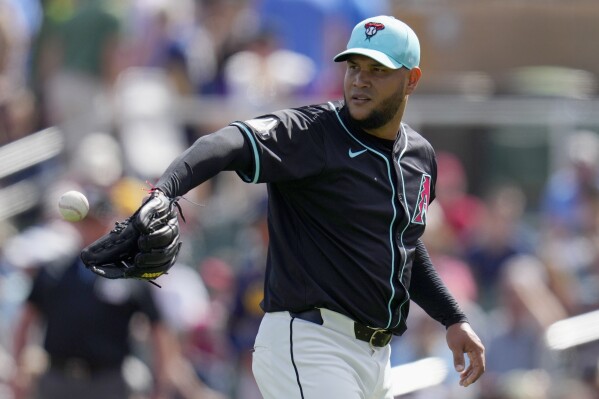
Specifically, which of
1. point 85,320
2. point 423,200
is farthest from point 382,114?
point 85,320

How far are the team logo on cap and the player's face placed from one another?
93mm

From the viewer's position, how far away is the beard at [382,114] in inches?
209

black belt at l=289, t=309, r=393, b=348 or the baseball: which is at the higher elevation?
the baseball

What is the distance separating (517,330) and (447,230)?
46.7 inches

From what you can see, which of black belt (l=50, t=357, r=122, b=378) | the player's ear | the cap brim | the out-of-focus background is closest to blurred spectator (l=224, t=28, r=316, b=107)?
the out-of-focus background

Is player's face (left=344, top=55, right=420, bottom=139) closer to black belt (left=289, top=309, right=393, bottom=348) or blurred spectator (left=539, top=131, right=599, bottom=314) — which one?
black belt (left=289, top=309, right=393, bottom=348)

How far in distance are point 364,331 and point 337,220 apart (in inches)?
18.4

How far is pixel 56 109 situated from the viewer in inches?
467

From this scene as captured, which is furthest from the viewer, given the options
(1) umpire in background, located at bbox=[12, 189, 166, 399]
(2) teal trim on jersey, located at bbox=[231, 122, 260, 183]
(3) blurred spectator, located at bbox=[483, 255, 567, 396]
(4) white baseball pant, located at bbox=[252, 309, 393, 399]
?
(3) blurred spectator, located at bbox=[483, 255, 567, 396]

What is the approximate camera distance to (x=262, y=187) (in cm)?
1093

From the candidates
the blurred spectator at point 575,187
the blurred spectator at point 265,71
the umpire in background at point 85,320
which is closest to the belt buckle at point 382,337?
the umpire in background at point 85,320

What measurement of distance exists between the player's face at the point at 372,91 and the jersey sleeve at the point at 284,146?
0.61ft

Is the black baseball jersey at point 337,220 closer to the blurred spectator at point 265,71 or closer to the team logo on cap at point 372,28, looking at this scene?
the team logo on cap at point 372,28

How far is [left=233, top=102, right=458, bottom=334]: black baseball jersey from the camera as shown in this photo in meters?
5.18
